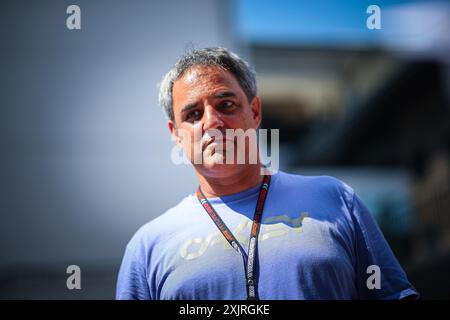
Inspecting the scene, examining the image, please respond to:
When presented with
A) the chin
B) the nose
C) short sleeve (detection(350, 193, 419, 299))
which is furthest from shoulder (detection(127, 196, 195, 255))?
short sleeve (detection(350, 193, 419, 299))

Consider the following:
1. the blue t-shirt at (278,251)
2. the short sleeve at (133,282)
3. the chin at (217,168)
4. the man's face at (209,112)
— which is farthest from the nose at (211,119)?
the short sleeve at (133,282)

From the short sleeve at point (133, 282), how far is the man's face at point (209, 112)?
0.37m

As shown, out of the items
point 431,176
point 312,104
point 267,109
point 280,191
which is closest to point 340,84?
point 312,104

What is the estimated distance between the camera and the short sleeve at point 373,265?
5.04ft

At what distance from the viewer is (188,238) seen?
5.20ft

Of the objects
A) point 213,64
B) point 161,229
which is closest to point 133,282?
point 161,229

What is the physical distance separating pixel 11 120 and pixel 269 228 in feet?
20.6

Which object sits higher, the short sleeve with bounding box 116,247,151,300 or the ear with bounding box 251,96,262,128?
the ear with bounding box 251,96,262,128

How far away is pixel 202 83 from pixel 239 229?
48 centimetres

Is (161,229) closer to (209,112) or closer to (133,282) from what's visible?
(133,282)

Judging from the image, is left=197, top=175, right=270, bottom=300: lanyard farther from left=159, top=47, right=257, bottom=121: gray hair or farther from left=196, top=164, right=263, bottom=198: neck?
left=159, top=47, right=257, bottom=121: gray hair

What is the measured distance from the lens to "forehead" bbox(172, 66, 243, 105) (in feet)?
5.24

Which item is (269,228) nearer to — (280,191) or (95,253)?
(280,191)

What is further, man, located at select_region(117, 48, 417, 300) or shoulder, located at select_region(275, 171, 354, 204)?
shoulder, located at select_region(275, 171, 354, 204)
